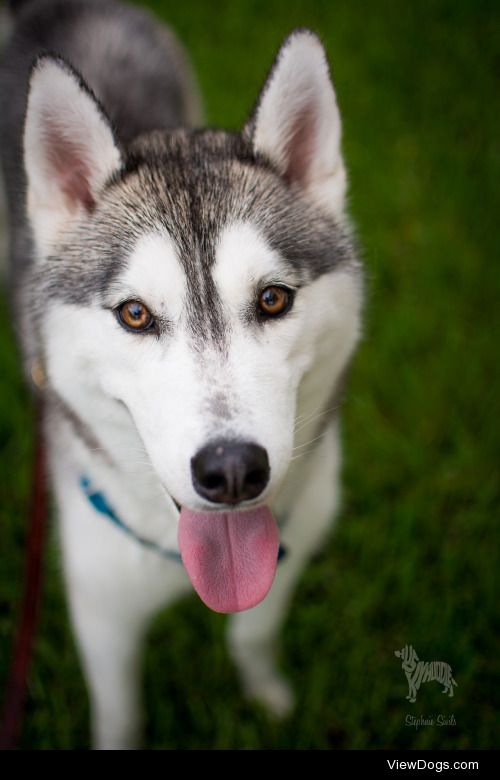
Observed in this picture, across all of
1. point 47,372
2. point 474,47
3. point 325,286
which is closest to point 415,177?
point 474,47

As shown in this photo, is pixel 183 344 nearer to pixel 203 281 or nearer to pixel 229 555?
pixel 203 281

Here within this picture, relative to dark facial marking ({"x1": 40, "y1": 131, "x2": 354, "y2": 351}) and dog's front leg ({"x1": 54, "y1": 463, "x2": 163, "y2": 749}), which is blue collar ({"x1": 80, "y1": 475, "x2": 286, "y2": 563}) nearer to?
dog's front leg ({"x1": 54, "y1": 463, "x2": 163, "y2": 749})

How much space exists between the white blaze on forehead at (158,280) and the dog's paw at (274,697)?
181 centimetres

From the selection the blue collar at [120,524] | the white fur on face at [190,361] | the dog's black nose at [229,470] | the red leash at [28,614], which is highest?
the white fur on face at [190,361]

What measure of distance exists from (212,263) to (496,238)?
3.50 m

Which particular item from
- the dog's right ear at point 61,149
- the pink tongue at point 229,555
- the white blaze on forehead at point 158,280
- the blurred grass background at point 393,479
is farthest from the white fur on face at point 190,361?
the blurred grass background at point 393,479

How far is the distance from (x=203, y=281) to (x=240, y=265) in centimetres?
11

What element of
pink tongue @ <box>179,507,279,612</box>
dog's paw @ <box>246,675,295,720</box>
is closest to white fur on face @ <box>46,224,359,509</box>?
pink tongue @ <box>179,507,279,612</box>

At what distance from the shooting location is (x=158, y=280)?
1805 mm

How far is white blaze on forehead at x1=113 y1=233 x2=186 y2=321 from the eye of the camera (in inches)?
Answer: 70.9

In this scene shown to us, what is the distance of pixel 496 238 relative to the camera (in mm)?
4734

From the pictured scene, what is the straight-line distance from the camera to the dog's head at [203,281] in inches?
65.4

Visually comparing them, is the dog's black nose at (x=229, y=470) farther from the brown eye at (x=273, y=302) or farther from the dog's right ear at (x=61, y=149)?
the dog's right ear at (x=61, y=149)

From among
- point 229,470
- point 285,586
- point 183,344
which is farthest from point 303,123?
point 285,586
